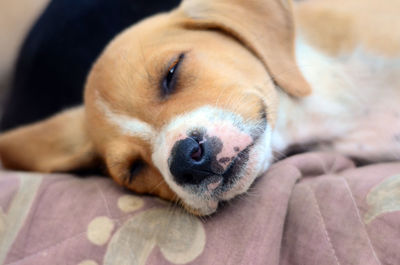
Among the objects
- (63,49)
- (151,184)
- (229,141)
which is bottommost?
(151,184)

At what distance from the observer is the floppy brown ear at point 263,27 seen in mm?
1902

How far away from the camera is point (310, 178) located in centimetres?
170

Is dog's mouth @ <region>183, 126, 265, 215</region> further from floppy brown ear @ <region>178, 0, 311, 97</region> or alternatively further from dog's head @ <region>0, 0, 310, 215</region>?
floppy brown ear @ <region>178, 0, 311, 97</region>

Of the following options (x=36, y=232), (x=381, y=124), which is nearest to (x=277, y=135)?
(x=381, y=124)

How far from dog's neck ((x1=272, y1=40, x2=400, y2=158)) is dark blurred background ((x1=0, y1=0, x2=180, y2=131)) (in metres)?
1.42

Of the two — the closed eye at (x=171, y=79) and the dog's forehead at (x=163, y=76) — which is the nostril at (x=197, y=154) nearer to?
the dog's forehead at (x=163, y=76)

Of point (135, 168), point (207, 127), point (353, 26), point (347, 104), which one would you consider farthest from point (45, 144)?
point (353, 26)

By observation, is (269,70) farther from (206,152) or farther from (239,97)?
(206,152)

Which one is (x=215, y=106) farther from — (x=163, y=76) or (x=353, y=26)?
(x=353, y=26)

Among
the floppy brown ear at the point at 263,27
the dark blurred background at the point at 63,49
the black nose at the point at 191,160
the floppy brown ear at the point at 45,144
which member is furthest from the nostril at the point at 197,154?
the dark blurred background at the point at 63,49

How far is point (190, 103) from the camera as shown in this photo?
158cm

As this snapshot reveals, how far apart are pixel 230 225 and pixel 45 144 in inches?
54.0

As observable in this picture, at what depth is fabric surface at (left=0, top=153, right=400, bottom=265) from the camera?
129 centimetres

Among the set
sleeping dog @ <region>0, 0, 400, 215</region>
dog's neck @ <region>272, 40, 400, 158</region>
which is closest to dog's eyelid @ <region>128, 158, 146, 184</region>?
sleeping dog @ <region>0, 0, 400, 215</region>
